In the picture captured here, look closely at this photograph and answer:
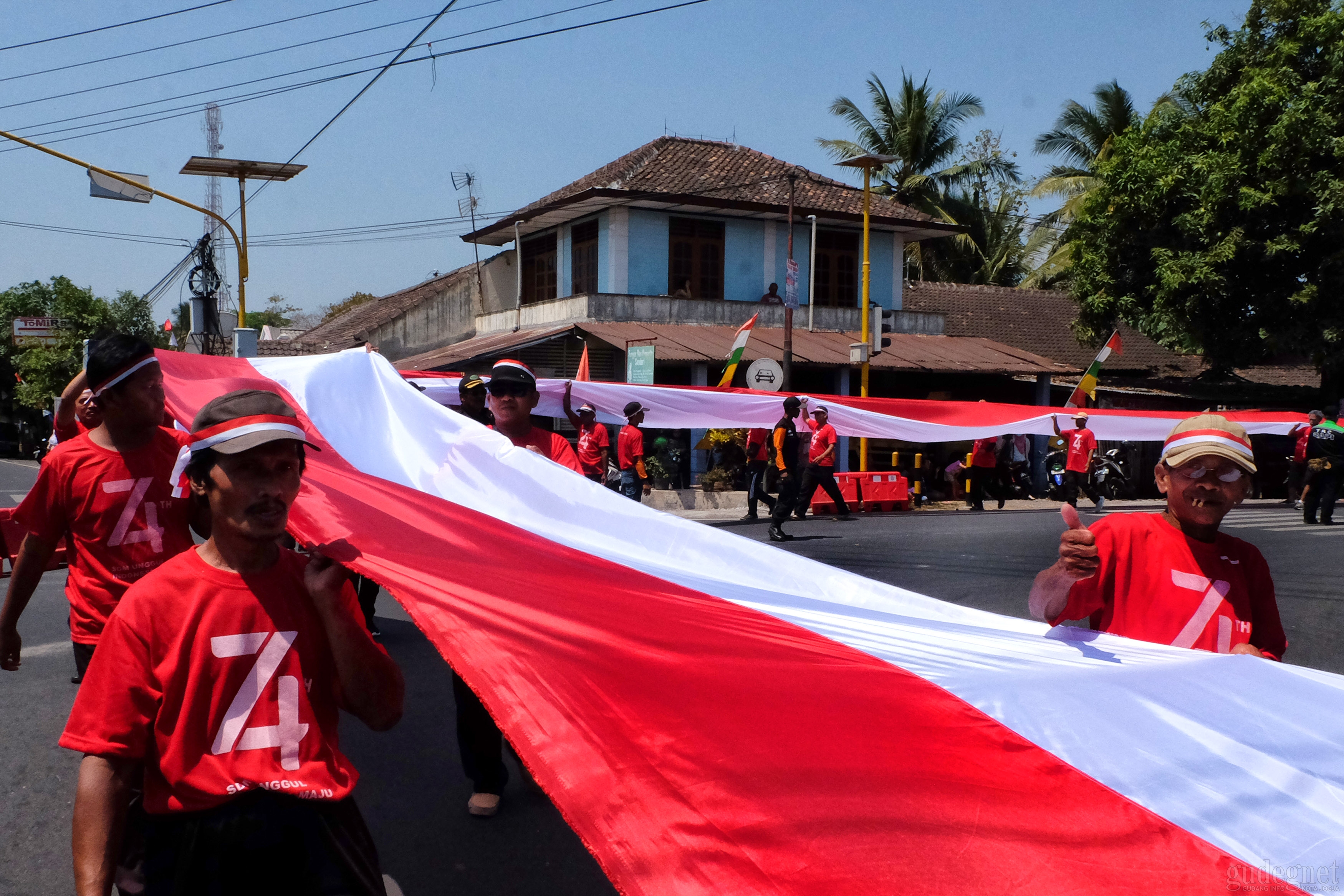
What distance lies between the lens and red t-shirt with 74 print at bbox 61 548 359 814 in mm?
2064

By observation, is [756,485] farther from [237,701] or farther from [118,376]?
[237,701]

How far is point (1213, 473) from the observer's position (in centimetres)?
303

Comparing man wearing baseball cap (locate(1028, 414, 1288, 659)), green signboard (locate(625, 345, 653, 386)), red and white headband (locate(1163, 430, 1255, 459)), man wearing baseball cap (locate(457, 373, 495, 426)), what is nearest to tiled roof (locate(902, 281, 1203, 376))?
green signboard (locate(625, 345, 653, 386))

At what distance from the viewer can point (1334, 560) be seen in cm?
1233

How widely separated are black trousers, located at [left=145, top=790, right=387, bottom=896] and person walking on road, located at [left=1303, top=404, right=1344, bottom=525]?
17.4 meters

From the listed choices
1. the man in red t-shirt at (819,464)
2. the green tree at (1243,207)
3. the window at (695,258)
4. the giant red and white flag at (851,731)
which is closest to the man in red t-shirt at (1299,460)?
the green tree at (1243,207)

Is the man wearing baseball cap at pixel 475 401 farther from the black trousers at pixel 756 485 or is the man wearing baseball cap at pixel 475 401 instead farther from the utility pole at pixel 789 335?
the utility pole at pixel 789 335

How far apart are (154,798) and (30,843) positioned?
2.84 metres

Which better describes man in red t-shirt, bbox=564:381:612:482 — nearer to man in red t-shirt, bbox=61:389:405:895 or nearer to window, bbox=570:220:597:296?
man in red t-shirt, bbox=61:389:405:895

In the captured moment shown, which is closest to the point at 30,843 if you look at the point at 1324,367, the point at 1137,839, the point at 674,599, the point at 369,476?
the point at 369,476

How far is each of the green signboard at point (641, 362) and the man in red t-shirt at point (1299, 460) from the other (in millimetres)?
10178

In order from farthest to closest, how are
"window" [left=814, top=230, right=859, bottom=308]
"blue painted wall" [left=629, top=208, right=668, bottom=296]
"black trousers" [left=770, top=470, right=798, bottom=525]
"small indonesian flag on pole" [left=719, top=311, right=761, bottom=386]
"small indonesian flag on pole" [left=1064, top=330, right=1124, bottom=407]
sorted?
"window" [left=814, top=230, right=859, bottom=308]
"blue painted wall" [left=629, top=208, right=668, bottom=296]
"small indonesian flag on pole" [left=1064, top=330, right=1124, bottom=407]
"small indonesian flag on pole" [left=719, top=311, right=761, bottom=386]
"black trousers" [left=770, top=470, right=798, bottom=525]

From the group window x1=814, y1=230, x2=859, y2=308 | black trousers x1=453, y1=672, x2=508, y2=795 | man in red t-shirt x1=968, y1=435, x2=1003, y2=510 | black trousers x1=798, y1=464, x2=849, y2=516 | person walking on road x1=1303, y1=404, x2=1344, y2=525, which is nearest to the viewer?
black trousers x1=453, y1=672, x2=508, y2=795

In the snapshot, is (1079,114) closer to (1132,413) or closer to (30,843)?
(1132,413)
